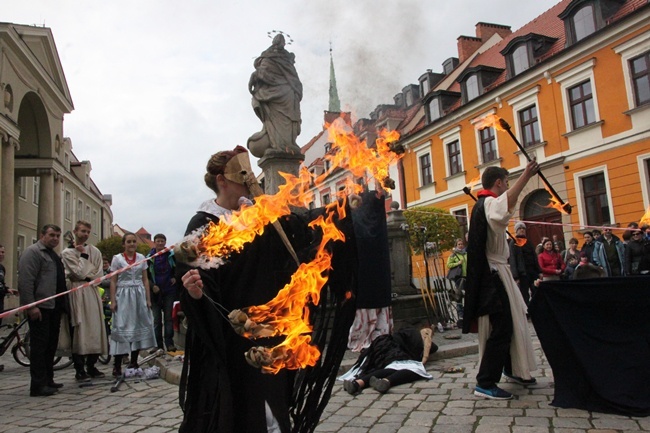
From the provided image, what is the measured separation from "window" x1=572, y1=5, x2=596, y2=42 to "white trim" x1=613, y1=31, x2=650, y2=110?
1844mm

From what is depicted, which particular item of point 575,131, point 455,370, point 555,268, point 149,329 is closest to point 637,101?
point 575,131

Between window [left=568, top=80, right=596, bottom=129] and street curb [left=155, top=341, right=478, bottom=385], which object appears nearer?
street curb [left=155, top=341, right=478, bottom=385]

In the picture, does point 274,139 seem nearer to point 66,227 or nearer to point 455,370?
point 455,370

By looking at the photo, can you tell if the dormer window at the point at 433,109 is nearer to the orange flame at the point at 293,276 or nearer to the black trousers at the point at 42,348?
the black trousers at the point at 42,348

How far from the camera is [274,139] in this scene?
28.7 feet

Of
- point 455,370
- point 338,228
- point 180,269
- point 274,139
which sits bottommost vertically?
point 455,370

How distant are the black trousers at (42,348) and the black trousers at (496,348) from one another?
5102mm

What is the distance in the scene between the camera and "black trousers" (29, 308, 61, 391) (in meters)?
5.91

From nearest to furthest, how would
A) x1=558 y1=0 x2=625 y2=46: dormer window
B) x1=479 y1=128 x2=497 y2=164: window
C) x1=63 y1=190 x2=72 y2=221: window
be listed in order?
x1=558 y1=0 x2=625 y2=46: dormer window, x1=479 y1=128 x2=497 y2=164: window, x1=63 y1=190 x2=72 y2=221: window

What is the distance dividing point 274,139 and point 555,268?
6155 mm

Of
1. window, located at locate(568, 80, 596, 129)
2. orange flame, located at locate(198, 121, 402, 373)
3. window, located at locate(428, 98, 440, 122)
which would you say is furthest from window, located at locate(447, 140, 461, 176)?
orange flame, located at locate(198, 121, 402, 373)

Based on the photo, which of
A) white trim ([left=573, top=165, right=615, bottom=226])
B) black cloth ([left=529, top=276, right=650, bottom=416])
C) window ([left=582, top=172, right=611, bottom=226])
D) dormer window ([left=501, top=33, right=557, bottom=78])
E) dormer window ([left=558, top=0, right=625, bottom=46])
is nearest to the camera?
black cloth ([left=529, top=276, right=650, bottom=416])

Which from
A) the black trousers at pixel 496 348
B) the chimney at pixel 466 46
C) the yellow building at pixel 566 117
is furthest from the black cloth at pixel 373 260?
the chimney at pixel 466 46

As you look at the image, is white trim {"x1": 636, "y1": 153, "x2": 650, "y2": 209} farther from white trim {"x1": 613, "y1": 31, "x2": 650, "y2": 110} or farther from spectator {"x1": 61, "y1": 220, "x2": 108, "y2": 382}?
spectator {"x1": 61, "y1": 220, "x2": 108, "y2": 382}
